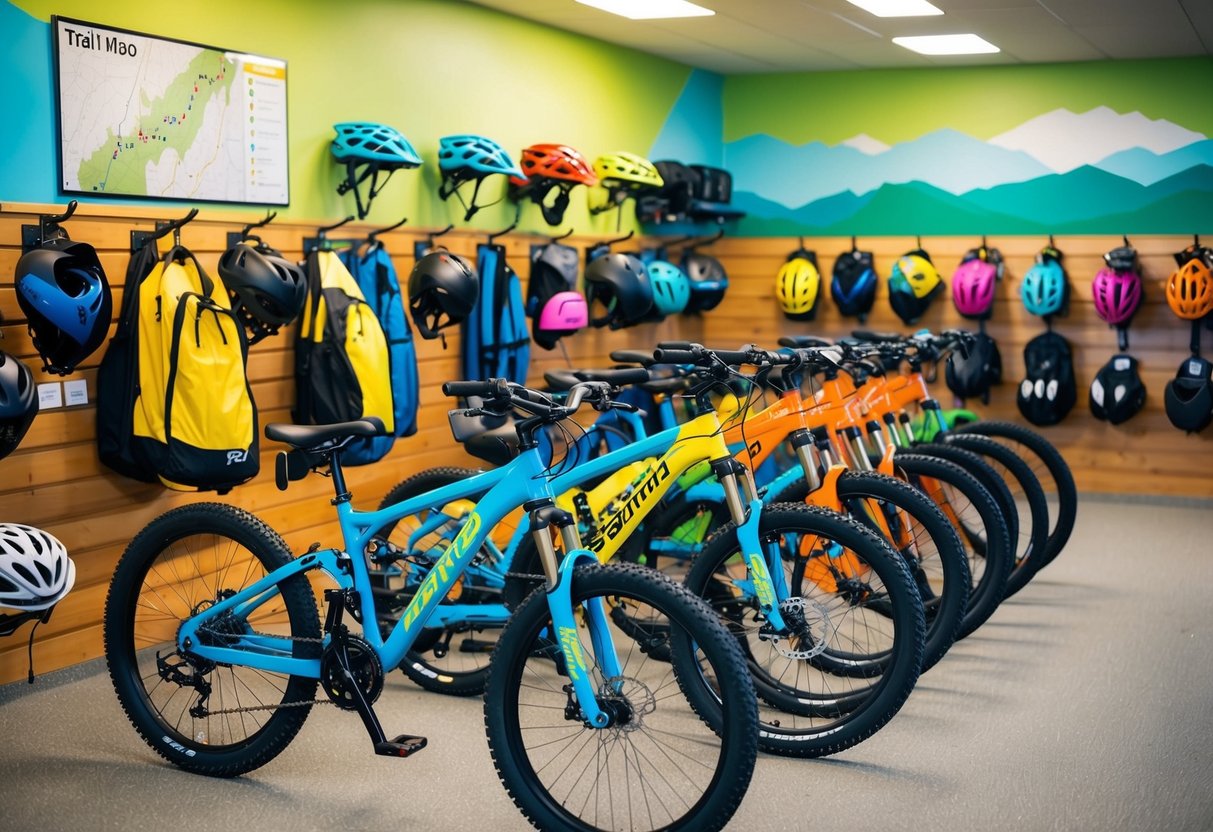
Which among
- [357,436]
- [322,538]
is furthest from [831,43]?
[357,436]

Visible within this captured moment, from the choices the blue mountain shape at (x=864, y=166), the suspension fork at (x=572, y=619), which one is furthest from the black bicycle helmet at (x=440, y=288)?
the blue mountain shape at (x=864, y=166)

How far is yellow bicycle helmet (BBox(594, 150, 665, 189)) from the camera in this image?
595 centimetres

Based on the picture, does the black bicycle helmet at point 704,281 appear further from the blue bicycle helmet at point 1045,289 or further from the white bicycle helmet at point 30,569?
the white bicycle helmet at point 30,569

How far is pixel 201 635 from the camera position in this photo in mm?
3109

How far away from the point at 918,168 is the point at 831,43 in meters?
1.19

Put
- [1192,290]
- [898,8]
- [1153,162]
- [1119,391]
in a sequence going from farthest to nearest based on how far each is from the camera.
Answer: [1153,162]
[1119,391]
[1192,290]
[898,8]

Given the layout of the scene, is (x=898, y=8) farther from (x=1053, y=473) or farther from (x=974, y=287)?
(x=1053, y=473)

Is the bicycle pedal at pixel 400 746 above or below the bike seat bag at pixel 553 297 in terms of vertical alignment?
below

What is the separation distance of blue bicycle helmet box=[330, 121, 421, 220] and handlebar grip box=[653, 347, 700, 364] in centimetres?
178

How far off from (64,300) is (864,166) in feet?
16.2

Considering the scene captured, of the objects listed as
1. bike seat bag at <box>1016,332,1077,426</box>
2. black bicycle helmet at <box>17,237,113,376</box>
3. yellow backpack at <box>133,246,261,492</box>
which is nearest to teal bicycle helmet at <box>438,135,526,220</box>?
yellow backpack at <box>133,246,261,492</box>

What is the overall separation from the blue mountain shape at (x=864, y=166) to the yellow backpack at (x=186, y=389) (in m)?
4.30

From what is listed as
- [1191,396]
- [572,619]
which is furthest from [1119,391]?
[572,619]

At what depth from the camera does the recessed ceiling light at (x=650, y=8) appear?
5266 mm
